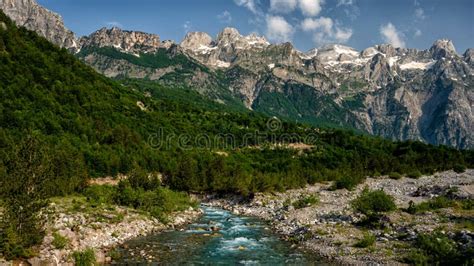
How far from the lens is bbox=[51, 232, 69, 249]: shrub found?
3180 centimetres

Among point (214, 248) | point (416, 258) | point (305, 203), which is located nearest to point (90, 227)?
point (214, 248)

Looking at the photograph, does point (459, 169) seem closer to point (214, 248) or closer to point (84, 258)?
point (214, 248)

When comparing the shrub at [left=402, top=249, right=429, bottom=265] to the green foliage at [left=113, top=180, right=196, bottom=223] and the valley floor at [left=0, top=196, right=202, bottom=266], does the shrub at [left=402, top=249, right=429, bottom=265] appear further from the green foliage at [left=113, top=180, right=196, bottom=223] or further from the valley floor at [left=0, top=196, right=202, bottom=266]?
the green foliage at [left=113, top=180, right=196, bottom=223]

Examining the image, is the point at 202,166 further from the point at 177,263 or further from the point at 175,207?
the point at 177,263

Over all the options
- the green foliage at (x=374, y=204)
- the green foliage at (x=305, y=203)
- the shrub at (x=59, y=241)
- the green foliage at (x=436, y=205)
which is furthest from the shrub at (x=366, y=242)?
the shrub at (x=59, y=241)

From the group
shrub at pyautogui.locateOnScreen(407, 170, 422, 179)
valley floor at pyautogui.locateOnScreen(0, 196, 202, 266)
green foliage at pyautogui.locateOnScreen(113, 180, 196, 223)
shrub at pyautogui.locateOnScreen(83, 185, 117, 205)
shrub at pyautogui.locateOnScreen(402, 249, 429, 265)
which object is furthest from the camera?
shrub at pyautogui.locateOnScreen(407, 170, 422, 179)

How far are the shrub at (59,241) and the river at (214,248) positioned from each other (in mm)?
4370

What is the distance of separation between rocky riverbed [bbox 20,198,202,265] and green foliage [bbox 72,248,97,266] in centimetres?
55

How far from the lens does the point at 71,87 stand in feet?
374

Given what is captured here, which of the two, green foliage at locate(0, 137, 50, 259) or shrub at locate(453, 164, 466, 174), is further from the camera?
shrub at locate(453, 164, 466, 174)

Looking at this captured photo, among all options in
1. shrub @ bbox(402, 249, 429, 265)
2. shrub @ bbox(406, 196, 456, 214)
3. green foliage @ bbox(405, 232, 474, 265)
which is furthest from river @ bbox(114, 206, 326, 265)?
shrub @ bbox(406, 196, 456, 214)

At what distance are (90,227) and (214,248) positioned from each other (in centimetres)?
1286

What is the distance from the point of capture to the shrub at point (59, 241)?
31.8 m

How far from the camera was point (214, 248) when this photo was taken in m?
40.2
